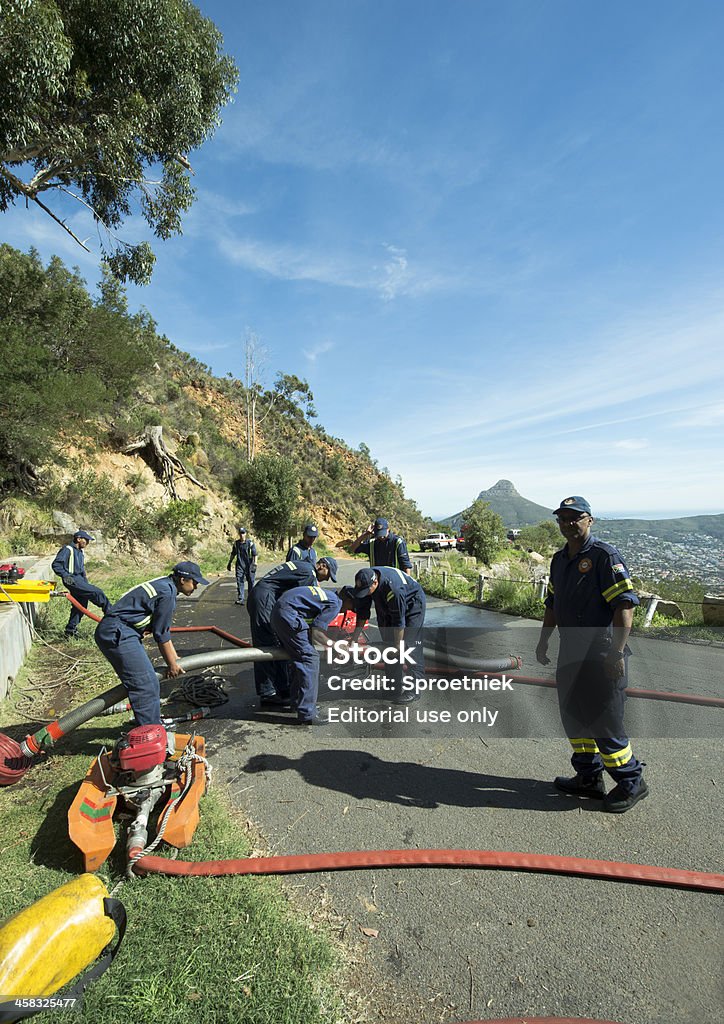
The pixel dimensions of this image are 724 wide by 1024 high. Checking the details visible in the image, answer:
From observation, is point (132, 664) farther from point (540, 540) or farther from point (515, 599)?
point (540, 540)

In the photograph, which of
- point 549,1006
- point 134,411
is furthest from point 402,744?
point 134,411

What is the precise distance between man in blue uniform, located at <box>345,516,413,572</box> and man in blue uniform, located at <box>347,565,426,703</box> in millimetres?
1216

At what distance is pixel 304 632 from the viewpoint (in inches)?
174

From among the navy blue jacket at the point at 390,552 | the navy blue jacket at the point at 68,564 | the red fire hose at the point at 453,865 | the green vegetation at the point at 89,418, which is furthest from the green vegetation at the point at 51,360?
the red fire hose at the point at 453,865

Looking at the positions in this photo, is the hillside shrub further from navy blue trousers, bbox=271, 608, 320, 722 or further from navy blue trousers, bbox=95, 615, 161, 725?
navy blue trousers, bbox=95, 615, 161, 725

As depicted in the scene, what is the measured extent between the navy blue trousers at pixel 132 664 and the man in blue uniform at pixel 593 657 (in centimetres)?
303

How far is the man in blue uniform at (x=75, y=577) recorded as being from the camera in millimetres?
7031

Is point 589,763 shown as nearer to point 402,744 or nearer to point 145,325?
point 402,744

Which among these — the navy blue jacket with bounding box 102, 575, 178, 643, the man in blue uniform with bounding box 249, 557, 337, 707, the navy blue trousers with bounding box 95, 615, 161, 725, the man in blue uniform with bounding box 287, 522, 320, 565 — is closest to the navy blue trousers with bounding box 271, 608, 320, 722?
the man in blue uniform with bounding box 249, 557, 337, 707

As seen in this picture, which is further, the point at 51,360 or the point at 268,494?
the point at 268,494

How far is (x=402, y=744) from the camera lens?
4055 millimetres

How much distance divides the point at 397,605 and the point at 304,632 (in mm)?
1054

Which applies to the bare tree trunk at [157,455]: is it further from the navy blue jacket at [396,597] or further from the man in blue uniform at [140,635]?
the man in blue uniform at [140,635]

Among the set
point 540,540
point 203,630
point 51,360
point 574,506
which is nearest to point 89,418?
point 51,360
